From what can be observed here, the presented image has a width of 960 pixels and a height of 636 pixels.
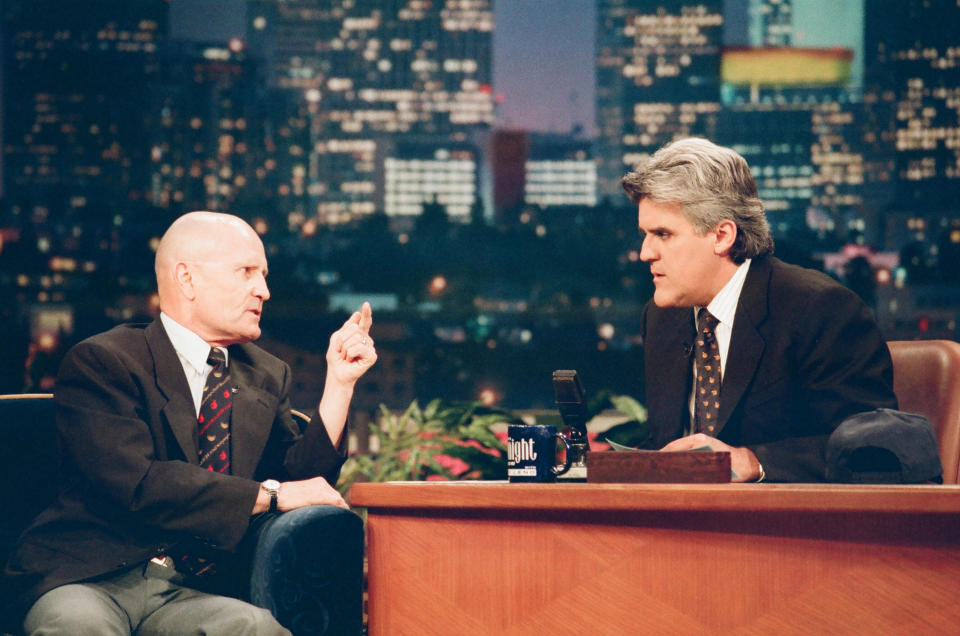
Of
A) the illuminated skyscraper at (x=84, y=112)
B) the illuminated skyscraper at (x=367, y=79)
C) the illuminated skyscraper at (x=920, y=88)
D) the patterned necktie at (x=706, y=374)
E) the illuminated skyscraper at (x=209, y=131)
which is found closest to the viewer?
the patterned necktie at (x=706, y=374)

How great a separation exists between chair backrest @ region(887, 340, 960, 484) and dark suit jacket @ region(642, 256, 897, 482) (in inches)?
12.9

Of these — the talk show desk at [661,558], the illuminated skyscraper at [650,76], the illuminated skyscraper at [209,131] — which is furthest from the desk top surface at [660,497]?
the illuminated skyscraper at [209,131]

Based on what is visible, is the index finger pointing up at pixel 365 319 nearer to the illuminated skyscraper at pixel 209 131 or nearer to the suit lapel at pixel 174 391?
the suit lapel at pixel 174 391

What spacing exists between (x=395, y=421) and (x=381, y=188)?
40084 millimetres

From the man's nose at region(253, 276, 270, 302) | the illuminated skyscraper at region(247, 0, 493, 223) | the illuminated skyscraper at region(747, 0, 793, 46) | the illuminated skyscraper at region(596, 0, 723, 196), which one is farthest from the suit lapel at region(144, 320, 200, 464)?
the illuminated skyscraper at region(247, 0, 493, 223)

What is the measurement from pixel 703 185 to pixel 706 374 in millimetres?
444

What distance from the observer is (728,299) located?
7.25 feet

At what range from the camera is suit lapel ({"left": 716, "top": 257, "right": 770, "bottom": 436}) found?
6.90 ft

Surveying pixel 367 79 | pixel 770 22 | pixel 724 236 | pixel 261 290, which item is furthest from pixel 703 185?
pixel 367 79

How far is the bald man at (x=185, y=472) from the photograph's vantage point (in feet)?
6.00

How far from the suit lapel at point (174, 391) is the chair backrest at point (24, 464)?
42cm

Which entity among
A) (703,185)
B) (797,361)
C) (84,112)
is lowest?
(797,361)

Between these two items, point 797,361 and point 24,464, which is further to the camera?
point 24,464

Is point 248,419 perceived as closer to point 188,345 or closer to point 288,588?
point 188,345
